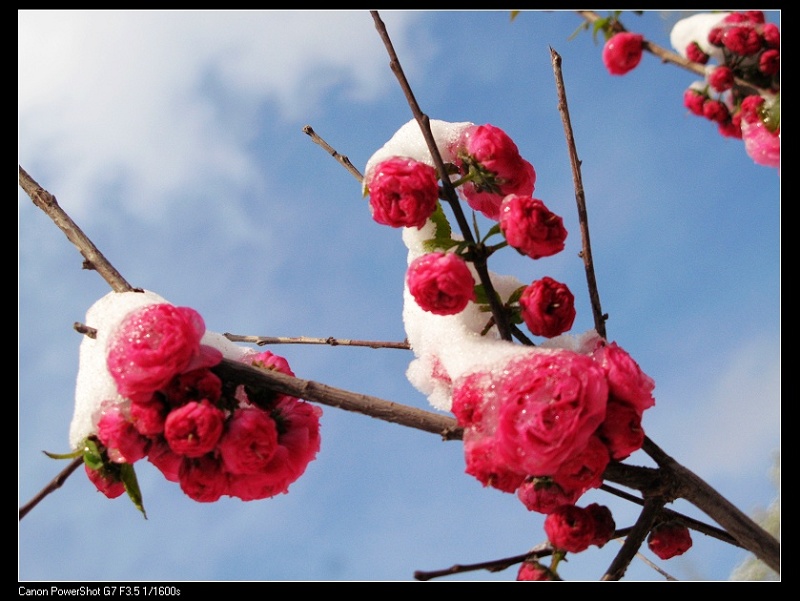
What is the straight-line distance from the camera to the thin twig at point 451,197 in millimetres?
1344

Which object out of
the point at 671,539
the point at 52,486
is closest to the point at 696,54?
the point at 671,539

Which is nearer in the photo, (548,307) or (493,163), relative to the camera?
(548,307)

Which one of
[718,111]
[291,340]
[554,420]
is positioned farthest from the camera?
[291,340]

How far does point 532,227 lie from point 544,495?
53cm

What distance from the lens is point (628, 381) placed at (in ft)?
4.02

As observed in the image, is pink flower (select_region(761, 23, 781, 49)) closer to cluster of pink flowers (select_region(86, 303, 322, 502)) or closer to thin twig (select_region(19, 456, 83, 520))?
cluster of pink flowers (select_region(86, 303, 322, 502))

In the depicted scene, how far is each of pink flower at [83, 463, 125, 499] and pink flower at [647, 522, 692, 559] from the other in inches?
47.4

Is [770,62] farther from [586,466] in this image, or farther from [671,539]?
[671,539]

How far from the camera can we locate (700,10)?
1.56m

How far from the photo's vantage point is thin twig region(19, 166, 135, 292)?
159cm

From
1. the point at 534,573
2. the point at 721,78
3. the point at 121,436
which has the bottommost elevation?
the point at 534,573

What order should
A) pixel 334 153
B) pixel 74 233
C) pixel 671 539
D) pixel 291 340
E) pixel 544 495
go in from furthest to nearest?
pixel 291 340 < pixel 334 153 < pixel 74 233 < pixel 671 539 < pixel 544 495
